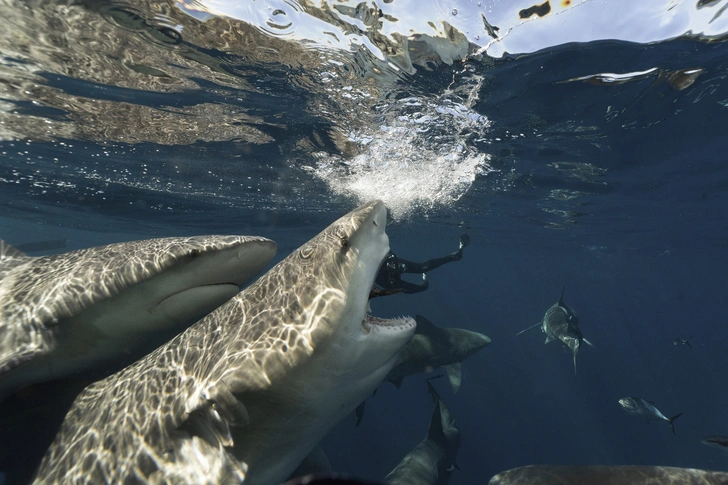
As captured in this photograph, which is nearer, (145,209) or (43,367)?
(43,367)

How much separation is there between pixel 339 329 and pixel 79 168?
17.4 m

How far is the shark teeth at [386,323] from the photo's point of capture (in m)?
2.48

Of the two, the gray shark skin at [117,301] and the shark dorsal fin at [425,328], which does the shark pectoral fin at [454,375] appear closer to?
the shark dorsal fin at [425,328]

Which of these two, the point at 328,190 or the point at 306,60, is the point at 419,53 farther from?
the point at 328,190

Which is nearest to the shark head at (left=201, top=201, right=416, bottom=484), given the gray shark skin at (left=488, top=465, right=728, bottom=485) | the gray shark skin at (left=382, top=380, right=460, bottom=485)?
the gray shark skin at (left=488, top=465, right=728, bottom=485)

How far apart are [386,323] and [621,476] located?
2391mm

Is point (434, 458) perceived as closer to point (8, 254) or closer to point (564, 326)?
point (564, 326)

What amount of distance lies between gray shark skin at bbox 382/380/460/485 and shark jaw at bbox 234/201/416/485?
4686 millimetres

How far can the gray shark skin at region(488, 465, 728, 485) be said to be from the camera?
9.91 feet

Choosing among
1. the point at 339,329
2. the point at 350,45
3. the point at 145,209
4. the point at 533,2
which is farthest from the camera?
the point at 145,209

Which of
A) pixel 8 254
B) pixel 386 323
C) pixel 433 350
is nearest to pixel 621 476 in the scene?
pixel 386 323

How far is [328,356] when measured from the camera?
2295 mm

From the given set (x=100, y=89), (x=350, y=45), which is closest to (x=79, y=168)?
(x=100, y=89)

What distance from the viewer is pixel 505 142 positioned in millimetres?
12359
